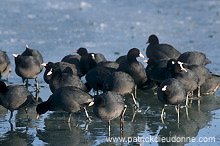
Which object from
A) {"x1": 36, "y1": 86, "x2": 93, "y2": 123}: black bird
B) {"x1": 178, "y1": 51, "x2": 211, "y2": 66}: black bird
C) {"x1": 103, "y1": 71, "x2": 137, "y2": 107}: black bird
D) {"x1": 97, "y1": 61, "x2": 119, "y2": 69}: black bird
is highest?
{"x1": 178, "y1": 51, "x2": 211, "y2": 66}: black bird

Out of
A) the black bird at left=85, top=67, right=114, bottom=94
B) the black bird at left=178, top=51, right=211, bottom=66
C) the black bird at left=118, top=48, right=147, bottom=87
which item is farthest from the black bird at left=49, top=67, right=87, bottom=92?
the black bird at left=178, top=51, right=211, bottom=66

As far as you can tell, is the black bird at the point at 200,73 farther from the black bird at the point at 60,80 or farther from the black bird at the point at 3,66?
the black bird at the point at 3,66

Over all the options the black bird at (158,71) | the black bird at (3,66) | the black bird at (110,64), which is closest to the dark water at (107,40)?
the black bird at (3,66)

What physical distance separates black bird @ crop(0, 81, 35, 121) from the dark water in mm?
288

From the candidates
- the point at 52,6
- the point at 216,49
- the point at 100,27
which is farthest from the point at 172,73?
the point at 52,6

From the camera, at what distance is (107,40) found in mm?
14984

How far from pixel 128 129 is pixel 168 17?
1141cm

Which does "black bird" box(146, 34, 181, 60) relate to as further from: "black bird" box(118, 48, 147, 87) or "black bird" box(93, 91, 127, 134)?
"black bird" box(93, 91, 127, 134)

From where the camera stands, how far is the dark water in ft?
24.6

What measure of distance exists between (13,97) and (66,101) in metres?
0.97

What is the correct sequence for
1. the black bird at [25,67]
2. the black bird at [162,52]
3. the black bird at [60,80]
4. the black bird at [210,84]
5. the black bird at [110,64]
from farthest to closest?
the black bird at [162,52]
the black bird at [110,64]
the black bird at [25,67]
the black bird at [210,84]
the black bird at [60,80]

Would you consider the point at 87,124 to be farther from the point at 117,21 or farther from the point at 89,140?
the point at 117,21

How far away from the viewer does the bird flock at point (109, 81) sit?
8023 millimetres

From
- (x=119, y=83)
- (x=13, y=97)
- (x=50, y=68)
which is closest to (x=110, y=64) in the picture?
(x=50, y=68)
